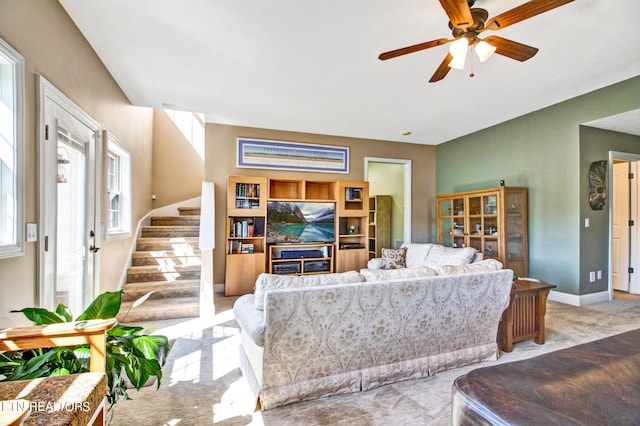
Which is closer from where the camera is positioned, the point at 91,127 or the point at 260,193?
the point at 91,127

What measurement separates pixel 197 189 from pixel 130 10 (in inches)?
161

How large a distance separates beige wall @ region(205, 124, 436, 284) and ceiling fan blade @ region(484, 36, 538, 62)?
3467mm

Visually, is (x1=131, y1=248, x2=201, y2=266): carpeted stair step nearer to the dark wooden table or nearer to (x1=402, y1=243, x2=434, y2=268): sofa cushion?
(x1=402, y1=243, x2=434, y2=268): sofa cushion

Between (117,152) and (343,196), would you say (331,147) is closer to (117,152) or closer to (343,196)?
(343,196)

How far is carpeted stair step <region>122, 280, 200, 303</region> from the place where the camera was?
3646 millimetres

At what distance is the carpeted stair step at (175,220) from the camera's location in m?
5.12

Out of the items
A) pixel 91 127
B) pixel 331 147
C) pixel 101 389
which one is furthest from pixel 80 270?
pixel 331 147

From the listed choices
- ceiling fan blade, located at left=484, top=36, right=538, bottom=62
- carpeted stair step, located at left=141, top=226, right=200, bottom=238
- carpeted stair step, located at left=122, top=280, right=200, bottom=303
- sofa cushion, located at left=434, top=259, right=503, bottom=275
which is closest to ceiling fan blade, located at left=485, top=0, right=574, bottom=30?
ceiling fan blade, located at left=484, top=36, right=538, bottom=62

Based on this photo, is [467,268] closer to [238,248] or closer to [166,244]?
[238,248]

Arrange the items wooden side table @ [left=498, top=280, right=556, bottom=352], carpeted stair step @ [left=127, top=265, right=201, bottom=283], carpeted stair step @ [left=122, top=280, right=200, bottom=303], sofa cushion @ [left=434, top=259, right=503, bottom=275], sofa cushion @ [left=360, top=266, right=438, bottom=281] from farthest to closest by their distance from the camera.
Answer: carpeted stair step @ [left=127, top=265, right=201, bottom=283] < carpeted stair step @ [left=122, top=280, right=200, bottom=303] < wooden side table @ [left=498, top=280, right=556, bottom=352] < sofa cushion @ [left=434, top=259, right=503, bottom=275] < sofa cushion @ [left=360, top=266, right=438, bottom=281]

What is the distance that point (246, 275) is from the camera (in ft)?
14.9

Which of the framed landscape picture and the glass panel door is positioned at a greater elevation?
the framed landscape picture

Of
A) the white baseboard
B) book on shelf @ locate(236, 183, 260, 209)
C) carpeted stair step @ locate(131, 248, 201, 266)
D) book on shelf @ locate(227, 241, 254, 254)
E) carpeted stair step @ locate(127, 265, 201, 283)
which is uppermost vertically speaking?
book on shelf @ locate(236, 183, 260, 209)

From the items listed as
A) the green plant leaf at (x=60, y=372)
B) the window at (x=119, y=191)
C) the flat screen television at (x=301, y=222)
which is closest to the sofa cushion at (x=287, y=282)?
the green plant leaf at (x=60, y=372)
